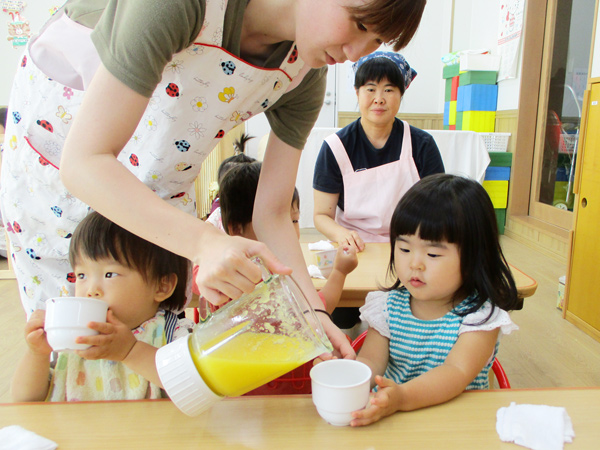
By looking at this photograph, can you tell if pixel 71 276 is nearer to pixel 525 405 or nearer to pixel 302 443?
pixel 302 443

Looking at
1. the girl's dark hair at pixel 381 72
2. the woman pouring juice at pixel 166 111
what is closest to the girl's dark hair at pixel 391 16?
the woman pouring juice at pixel 166 111

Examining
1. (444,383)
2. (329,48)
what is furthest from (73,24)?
(444,383)

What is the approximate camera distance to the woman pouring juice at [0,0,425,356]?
2.06 feet

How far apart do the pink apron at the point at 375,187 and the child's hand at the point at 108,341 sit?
1.50 metres

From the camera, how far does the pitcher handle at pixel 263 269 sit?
646 millimetres

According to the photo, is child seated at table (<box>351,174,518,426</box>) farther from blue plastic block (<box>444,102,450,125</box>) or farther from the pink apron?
blue plastic block (<box>444,102,450,125</box>)

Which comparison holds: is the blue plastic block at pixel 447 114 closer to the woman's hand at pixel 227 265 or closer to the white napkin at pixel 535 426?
the white napkin at pixel 535 426

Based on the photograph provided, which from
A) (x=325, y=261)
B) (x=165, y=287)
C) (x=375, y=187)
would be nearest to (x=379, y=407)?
(x=165, y=287)

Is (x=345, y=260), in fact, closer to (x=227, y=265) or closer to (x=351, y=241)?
(x=351, y=241)

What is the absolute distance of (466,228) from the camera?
3.30 ft

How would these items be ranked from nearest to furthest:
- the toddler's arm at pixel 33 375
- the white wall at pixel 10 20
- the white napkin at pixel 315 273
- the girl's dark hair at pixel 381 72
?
the toddler's arm at pixel 33 375
the white napkin at pixel 315 273
the girl's dark hair at pixel 381 72
the white wall at pixel 10 20

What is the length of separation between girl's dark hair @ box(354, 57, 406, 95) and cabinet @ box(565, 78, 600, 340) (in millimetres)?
1173

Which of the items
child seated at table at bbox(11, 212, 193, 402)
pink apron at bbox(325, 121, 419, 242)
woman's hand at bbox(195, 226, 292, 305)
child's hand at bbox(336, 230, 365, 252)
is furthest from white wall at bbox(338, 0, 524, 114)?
woman's hand at bbox(195, 226, 292, 305)

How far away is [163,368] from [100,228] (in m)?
0.42
